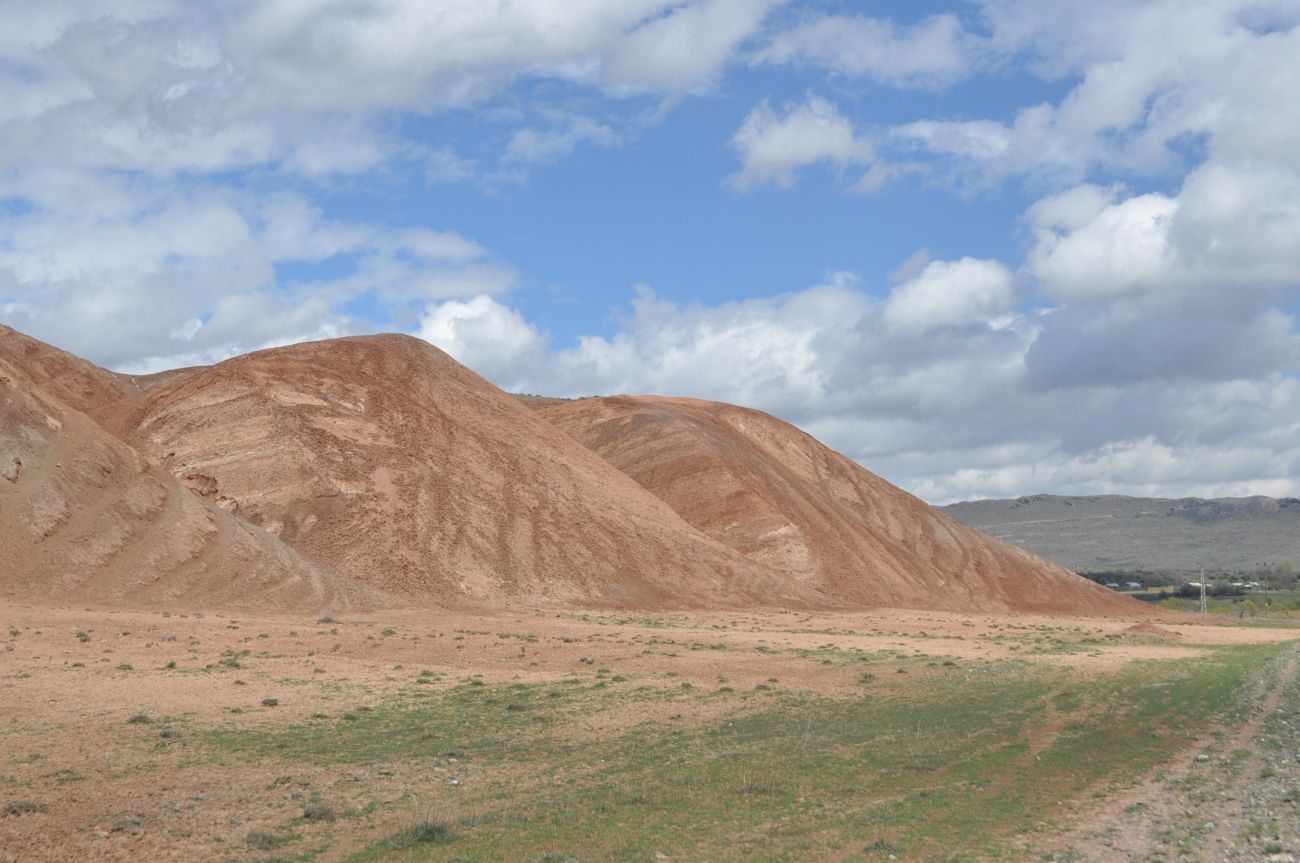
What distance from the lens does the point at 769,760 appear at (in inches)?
766

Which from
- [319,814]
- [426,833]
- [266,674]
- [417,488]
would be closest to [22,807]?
[319,814]

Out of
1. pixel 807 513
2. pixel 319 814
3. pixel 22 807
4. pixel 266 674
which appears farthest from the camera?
pixel 807 513

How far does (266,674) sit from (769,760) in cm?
1474

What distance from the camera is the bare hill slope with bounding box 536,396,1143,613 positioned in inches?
3290

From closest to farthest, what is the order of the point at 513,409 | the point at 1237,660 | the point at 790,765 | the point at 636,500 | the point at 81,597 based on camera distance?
the point at 790,765 < the point at 1237,660 < the point at 81,597 < the point at 636,500 < the point at 513,409

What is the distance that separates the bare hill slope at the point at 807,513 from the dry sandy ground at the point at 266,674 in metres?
21.3

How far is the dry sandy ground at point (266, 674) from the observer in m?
15.1

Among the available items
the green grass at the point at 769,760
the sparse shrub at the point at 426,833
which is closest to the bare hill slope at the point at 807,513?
the green grass at the point at 769,760

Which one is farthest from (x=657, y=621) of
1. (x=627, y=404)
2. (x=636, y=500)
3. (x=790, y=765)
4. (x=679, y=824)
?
(x=627, y=404)

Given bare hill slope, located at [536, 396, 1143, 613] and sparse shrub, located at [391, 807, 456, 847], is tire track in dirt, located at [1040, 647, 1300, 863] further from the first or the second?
bare hill slope, located at [536, 396, 1143, 613]

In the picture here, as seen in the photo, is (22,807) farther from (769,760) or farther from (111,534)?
(111,534)

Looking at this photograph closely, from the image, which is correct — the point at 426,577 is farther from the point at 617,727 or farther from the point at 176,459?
the point at 617,727

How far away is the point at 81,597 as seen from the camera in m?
45.4

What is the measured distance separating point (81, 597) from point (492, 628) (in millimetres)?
15963
